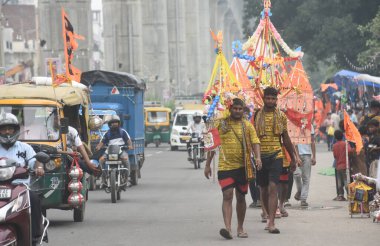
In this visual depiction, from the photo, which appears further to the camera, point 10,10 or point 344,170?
point 10,10

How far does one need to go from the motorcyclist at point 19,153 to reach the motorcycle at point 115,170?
958cm

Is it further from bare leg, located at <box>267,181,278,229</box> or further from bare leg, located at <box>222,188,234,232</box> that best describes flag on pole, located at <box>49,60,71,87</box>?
bare leg, located at <box>222,188,234,232</box>

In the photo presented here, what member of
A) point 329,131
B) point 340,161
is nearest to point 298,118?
point 340,161

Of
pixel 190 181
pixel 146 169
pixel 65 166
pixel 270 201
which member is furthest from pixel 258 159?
pixel 146 169

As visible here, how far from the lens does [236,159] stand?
1368 cm

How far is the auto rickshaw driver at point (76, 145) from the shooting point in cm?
1549

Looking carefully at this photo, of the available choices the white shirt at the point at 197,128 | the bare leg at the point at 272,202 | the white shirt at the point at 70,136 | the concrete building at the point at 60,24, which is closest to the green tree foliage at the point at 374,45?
the white shirt at the point at 197,128

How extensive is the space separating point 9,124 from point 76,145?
5.00m

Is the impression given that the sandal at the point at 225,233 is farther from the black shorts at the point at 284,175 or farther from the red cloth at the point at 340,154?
the red cloth at the point at 340,154

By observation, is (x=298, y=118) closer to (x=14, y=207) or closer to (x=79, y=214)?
(x=79, y=214)

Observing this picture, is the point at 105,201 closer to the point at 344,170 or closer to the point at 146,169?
the point at 344,170

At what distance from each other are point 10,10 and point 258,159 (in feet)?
369

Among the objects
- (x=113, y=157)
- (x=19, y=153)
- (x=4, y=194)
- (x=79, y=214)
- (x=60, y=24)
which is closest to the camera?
(x=4, y=194)

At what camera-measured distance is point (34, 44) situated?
125 meters
